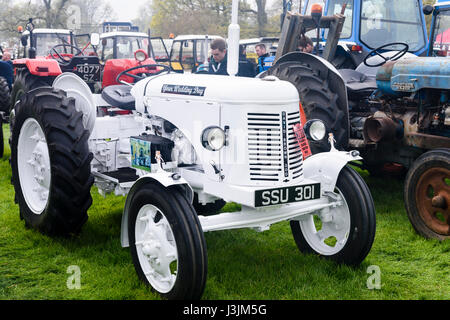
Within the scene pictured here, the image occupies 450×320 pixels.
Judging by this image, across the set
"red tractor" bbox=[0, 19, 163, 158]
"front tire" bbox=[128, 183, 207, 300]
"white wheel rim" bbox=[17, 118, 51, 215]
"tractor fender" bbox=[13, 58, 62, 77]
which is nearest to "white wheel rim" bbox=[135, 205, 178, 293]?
"front tire" bbox=[128, 183, 207, 300]

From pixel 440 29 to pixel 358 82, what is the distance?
1.30 metres

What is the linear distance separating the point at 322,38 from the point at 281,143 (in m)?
4.55

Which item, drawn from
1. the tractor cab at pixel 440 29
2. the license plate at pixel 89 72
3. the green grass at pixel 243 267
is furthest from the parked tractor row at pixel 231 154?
the license plate at pixel 89 72

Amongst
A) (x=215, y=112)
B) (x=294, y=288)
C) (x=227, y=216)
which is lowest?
(x=294, y=288)

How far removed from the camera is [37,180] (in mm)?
4504

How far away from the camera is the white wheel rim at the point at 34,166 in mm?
4410

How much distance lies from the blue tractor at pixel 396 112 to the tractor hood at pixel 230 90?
1598 millimetres

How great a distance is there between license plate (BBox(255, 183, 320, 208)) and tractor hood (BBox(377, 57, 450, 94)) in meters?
1.94

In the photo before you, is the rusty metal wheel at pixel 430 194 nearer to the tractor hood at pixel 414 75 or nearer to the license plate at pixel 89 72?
the tractor hood at pixel 414 75

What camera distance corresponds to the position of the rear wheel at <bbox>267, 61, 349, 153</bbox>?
508 cm

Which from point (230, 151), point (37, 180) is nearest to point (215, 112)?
point (230, 151)

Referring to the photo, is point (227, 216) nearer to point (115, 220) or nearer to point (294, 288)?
point (294, 288)

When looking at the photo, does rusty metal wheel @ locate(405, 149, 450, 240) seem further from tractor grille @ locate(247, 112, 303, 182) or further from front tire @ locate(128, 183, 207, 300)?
front tire @ locate(128, 183, 207, 300)

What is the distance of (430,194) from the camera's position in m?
4.55
